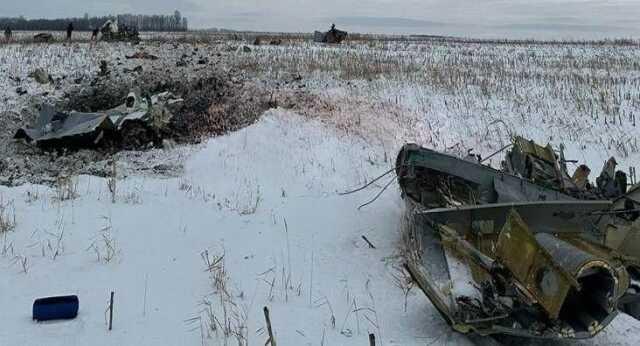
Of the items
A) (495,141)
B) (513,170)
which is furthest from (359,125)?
(513,170)

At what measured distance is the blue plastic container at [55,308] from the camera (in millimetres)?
4277

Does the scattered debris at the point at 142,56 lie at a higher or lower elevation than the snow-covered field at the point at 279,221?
higher

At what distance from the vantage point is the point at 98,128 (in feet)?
31.3

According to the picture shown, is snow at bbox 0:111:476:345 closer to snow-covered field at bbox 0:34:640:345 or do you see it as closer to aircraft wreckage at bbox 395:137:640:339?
snow-covered field at bbox 0:34:640:345

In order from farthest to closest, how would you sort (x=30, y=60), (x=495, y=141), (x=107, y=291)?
(x=30, y=60) < (x=495, y=141) < (x=107, y=291)

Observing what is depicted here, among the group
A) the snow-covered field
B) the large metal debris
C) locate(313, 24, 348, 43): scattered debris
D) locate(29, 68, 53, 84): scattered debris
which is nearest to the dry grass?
the snow-covered field

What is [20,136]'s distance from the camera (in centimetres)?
993

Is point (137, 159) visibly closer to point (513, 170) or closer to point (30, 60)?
point (513, 170)

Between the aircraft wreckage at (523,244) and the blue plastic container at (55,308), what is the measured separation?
2.32 m

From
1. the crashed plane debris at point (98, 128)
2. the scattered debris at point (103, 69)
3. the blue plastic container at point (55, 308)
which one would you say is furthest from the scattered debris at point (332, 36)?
the blue plastic container at point (55, 308)

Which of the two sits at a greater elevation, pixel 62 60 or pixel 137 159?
pixel 62 60

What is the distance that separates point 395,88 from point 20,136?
6756 mm

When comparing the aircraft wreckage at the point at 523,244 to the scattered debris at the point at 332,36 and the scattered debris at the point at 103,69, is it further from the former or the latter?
the scattered debris at the point at 332,36

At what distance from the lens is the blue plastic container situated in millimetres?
4277
